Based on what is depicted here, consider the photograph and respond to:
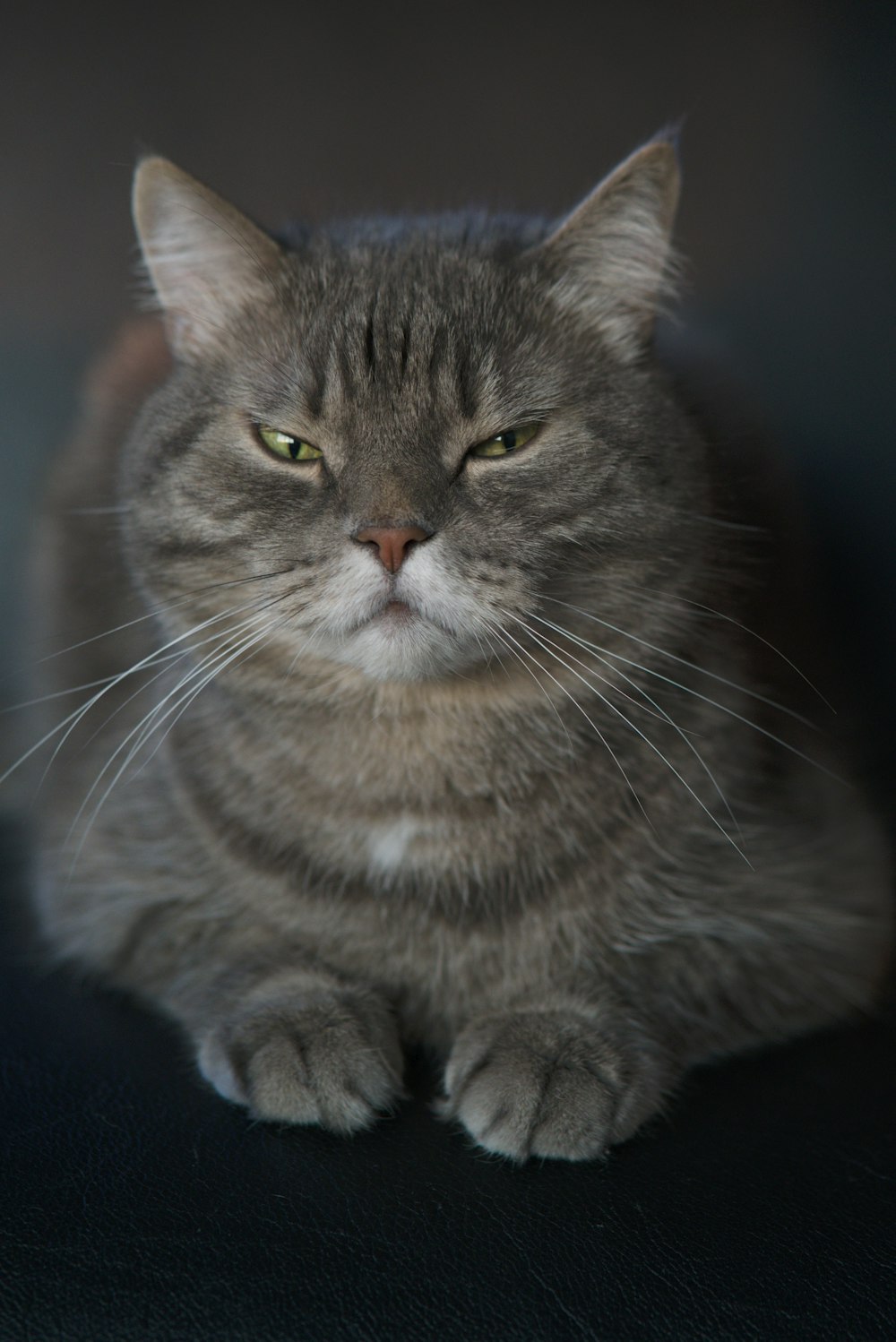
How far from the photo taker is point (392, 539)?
114 cm

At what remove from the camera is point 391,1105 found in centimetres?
122

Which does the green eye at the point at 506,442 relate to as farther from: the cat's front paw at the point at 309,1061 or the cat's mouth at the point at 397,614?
the cat's front paw at the point at 309,1061

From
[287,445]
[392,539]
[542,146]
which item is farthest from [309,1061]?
[542,146]

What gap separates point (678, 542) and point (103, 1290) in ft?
2.74

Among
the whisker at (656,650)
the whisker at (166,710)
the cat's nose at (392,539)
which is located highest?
the cat's nose at (392,539)

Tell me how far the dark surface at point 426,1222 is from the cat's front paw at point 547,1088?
30 millimetres

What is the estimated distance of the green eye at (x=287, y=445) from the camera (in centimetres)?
127

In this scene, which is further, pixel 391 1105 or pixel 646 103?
pixel 646 103

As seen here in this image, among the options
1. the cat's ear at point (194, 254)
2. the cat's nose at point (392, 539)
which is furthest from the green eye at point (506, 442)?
the cat's ear at point (194, 254)

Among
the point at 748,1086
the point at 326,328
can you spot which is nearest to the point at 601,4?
the point at 326,328

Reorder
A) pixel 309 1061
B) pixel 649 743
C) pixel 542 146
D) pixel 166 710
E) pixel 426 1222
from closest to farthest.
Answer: pixel 426 1222, pixel 309 1061, pixel 649 743, pixel 166 710, pixel 542 146

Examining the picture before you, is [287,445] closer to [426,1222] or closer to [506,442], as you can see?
[506,442]

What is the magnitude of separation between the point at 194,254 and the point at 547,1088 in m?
0.89

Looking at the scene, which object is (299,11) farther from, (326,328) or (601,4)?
(326,328)
